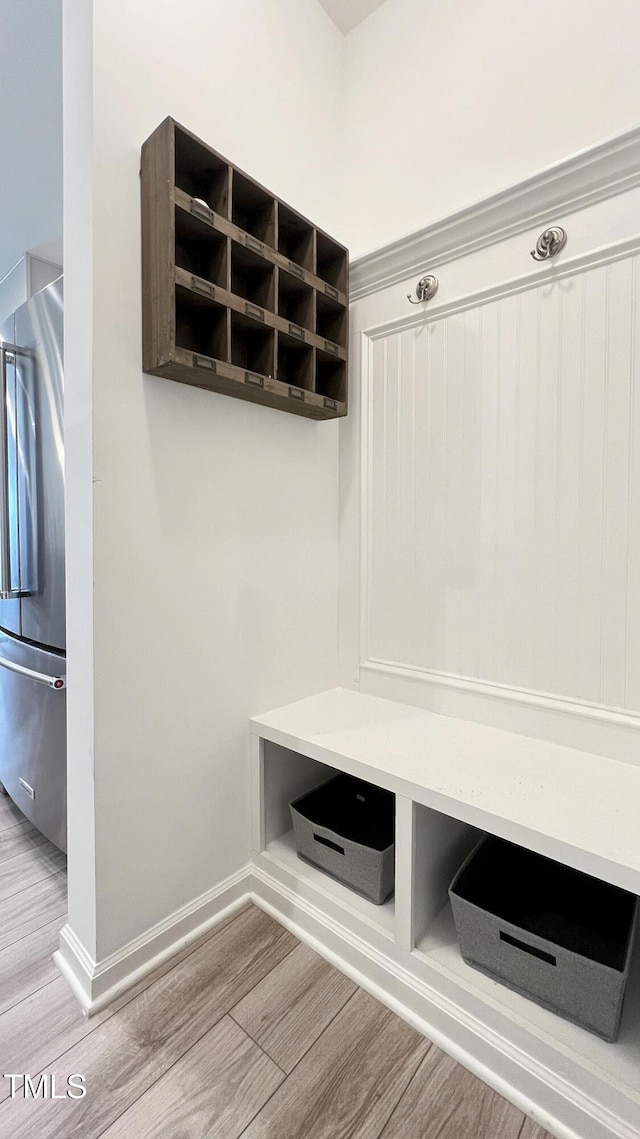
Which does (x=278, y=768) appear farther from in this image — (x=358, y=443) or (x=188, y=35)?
(x=188, y=35)

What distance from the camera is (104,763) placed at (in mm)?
1110

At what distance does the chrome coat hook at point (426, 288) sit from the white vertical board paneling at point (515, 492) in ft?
0.23

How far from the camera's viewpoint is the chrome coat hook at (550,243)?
1.20 m

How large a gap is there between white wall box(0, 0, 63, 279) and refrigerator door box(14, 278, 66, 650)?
0.81 m

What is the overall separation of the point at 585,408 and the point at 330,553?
862 millimetres

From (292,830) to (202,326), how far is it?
1494 millimetres

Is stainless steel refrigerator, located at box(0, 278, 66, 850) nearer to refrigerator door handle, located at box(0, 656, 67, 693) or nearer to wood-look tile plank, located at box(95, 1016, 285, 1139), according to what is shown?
refrigerator door handle, located at box(0, 656, 67, 693)

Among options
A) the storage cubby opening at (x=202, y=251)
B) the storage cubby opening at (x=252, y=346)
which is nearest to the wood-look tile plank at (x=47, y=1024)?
the storage cubby opening at (x=252, y=346)

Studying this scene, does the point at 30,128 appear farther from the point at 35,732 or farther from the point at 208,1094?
the point at 208,1094

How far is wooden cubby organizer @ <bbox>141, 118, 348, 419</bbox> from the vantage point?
3.50 feet

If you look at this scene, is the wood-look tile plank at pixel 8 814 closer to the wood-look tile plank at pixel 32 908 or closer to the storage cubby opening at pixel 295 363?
the wood-look tile plank at pixel 32 908

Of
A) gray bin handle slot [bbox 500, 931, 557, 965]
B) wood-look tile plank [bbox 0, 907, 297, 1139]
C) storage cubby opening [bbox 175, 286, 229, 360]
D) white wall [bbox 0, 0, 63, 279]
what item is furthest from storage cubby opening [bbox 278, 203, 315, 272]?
wood-look tile plank [bbox 0, 907, 297, 1139]

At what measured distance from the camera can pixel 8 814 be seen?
196 cm

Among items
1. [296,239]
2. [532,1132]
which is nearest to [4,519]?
[296,239]
